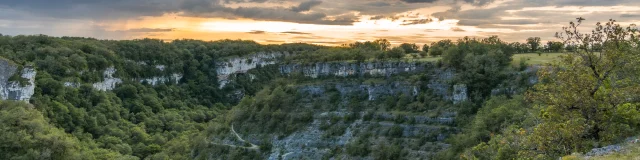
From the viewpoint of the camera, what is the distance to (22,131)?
148 feet

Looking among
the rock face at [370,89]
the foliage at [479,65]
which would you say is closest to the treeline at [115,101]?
the rock face at [370,89]

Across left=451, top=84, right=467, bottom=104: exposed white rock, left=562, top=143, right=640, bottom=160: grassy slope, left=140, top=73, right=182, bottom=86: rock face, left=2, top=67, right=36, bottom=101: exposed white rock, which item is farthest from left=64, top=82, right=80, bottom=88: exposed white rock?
left=562, top=143, right=640, bottom=160: grassy slope

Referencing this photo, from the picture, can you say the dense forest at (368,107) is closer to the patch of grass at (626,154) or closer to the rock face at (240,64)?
the patch of grass at (626,154)

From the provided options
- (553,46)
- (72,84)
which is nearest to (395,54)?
(553,46)

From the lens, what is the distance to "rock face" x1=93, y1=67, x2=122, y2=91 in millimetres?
75938

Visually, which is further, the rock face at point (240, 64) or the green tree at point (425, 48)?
the rock face at point (240, 64)

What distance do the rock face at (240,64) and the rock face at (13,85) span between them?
47.5 m

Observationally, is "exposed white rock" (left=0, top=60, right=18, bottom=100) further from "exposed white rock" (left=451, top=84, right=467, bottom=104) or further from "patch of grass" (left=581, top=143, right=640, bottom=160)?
"patch of grass" (left=581, top=143, right=640, bottom=160)

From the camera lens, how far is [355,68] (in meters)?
50.7

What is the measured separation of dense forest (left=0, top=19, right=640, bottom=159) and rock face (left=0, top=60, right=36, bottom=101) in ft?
2.98

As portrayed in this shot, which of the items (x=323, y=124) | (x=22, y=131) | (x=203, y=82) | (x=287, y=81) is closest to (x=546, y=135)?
(x=323, y=124)

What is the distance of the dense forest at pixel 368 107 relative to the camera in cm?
1905

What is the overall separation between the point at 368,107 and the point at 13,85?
37.3m

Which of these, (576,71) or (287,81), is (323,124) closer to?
(287,81)
